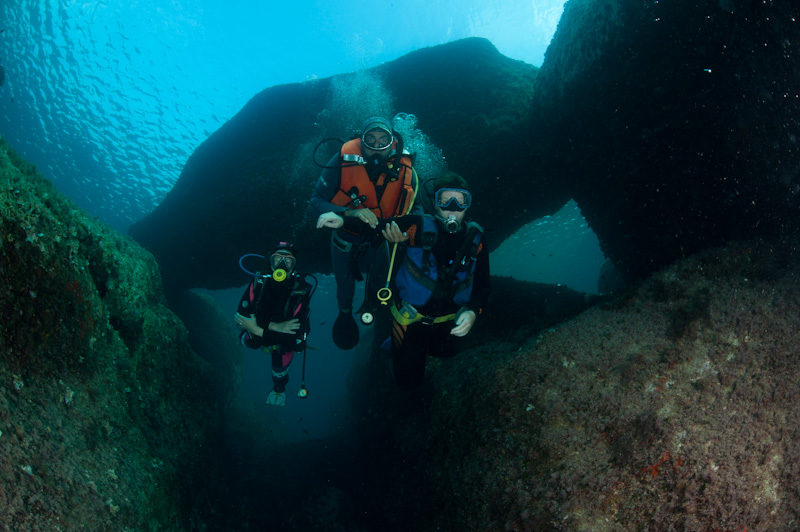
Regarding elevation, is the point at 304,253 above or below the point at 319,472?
above

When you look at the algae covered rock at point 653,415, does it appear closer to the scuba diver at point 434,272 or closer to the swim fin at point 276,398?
the scuba diver at point 434,272


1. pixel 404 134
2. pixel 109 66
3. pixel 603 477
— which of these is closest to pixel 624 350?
pixel 603 477

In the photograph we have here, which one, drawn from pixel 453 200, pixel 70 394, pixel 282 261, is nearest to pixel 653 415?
pixel 453 200

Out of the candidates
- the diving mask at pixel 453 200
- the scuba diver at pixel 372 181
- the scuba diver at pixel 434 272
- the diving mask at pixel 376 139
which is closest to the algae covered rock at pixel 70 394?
the scuba diver at pixel 434 272

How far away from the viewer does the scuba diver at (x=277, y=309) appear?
543cm

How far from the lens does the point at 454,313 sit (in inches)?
168

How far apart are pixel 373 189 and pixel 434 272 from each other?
184 cm

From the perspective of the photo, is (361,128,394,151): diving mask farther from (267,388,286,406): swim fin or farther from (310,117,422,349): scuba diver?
(267,388,286,406): swim fin

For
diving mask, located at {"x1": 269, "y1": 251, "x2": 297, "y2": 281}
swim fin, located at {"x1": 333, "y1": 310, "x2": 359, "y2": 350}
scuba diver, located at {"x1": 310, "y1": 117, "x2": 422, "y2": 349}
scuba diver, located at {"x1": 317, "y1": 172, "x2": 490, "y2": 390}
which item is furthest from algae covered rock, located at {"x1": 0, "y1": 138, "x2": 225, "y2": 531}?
scuba diver, located at {"x1": 310, "y1": 117, "x2": 422, "y2": 349}

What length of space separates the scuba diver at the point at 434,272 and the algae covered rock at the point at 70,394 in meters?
2.39

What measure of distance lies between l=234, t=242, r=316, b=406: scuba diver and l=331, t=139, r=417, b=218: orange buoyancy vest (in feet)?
4.95

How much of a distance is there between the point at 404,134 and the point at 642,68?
5.21 metres

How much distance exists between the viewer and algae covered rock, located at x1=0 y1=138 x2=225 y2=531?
211 centimetres

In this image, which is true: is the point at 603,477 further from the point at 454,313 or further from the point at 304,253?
the point at 304,253
